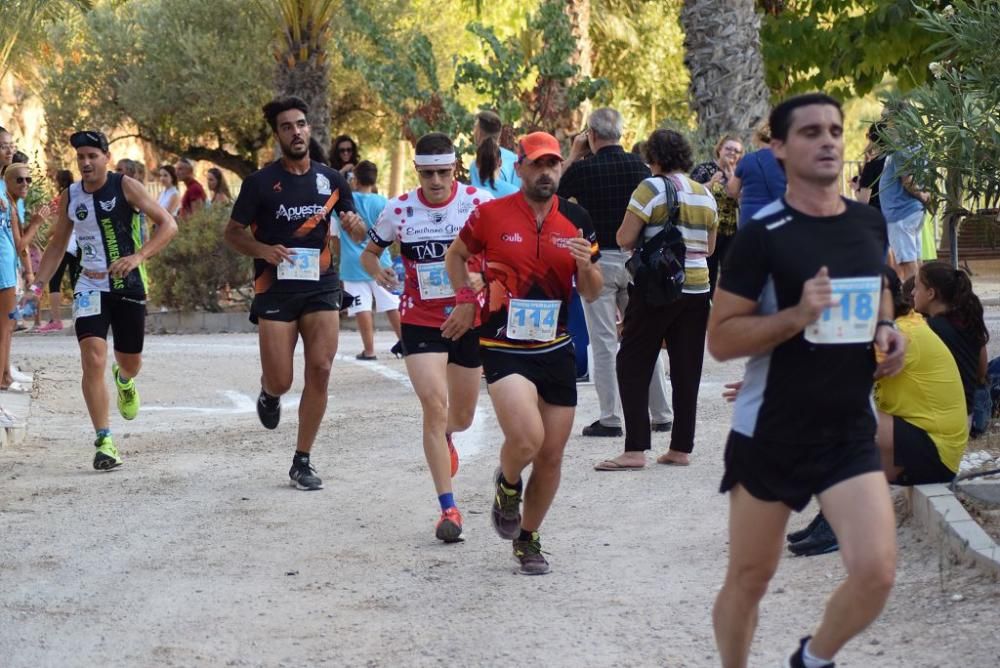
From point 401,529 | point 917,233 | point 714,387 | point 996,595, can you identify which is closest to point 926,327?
point 996,595

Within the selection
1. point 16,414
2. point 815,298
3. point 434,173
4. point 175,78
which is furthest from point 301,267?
point 175,78

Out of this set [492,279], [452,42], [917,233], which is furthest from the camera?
[452,42]

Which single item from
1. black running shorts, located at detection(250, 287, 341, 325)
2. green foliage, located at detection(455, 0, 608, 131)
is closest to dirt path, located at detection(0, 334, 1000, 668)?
black running shorts, located at detection(250, 287, 341, 325)

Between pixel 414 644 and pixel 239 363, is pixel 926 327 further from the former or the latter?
pixel 239 363

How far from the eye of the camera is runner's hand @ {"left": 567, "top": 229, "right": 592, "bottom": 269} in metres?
6.76

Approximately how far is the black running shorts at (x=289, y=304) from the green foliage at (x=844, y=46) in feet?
37.0

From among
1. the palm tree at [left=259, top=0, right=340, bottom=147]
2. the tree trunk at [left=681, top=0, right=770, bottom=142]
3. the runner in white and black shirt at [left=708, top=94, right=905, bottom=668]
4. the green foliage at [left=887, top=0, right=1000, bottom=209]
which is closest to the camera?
the runner in white and black shirt at [left=708, top=94, right=905, bottom=668]

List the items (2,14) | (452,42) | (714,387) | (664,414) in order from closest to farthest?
(664,414) → (714,387) → (2,14) → (452,42)

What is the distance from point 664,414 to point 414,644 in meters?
4.96

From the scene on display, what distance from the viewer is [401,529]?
8016 millimetres

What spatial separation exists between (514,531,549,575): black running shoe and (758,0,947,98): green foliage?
511 inches

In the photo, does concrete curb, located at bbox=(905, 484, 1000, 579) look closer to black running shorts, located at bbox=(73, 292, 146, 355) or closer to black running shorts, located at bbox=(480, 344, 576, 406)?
black running shorts, located at bbox=(480, 344, 576, 406)

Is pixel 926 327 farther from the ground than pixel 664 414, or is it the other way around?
pixel 926 327

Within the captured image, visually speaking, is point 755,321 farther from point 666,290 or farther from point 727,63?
point 727,63
